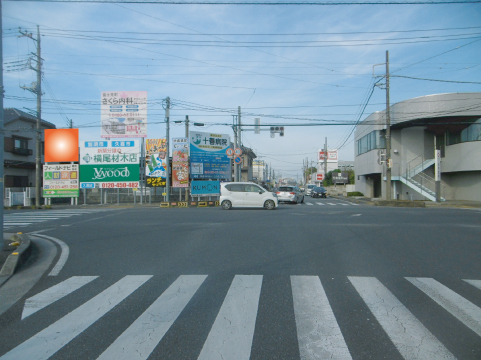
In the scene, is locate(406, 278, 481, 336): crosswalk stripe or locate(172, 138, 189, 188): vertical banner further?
locate(172, 138, 189, 188): vertical banner

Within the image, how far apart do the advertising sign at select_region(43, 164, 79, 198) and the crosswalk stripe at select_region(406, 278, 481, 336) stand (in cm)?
2682

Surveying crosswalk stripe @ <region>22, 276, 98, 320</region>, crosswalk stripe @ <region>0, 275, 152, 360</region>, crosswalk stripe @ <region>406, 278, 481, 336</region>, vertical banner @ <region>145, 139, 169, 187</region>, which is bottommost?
crosswalk stripe @ <region>22, 276, 98, 320</region>

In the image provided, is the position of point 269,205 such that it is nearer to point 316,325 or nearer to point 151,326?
point 316,325

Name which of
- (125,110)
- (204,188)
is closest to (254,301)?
(204,188)

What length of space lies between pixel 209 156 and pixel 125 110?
7.61m

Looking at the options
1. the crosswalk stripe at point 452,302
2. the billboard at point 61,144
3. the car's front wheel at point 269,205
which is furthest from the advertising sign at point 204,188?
the crosswalk stripe at point 452,302

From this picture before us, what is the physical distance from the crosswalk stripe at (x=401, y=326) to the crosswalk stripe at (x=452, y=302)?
59 cm

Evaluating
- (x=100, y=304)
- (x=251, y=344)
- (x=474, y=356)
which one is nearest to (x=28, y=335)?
(x=100, y=304)

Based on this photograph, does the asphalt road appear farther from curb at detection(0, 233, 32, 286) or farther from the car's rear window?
the car's rear window

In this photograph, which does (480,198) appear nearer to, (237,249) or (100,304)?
(237,249)

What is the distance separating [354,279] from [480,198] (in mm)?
28216

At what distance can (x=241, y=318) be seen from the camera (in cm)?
453

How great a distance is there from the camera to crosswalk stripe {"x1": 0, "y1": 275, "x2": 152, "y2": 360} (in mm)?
3709

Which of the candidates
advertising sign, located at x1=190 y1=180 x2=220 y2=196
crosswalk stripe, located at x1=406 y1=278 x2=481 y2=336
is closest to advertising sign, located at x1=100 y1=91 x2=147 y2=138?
advertising sign, located at x1=190 y1=180 x2=220 y2=196
